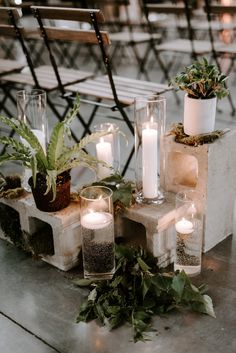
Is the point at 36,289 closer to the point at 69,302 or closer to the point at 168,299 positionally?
the point at 69,302

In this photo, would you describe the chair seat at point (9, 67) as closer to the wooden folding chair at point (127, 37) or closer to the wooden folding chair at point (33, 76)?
the wooden folding chair at point (33, 76)

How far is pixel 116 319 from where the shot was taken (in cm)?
202

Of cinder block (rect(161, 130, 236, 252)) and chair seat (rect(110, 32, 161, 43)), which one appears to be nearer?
cinder block (rect(161, 130, 236, 252))

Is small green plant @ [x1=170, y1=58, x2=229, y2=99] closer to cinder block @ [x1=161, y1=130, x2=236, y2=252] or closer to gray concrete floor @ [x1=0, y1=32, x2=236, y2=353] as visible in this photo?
cinder block @ [x1=161, y1=130, x2=236, y2=252]

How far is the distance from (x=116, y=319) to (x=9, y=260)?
702 mm

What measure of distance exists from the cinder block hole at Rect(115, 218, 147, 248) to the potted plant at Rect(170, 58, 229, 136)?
57 cm

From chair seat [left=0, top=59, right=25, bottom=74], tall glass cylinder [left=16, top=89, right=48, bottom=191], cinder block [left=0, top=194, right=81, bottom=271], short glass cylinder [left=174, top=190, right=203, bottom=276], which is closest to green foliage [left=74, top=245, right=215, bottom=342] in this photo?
short glass cylinder [left=174, top=190, right=203, bottom=276]

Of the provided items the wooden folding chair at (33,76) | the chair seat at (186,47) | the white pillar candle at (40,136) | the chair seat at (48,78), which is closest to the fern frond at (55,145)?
the white pillar candle at (40,136)

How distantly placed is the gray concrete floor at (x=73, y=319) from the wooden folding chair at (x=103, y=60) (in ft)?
3.42

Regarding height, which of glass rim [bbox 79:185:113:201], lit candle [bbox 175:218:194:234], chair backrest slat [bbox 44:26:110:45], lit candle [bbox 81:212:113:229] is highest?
chair backrest slat [bbox 44:26:110:45]

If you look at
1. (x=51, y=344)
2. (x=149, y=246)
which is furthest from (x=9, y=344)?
(x=149, y=246)

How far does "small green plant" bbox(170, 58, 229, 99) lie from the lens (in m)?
2.25

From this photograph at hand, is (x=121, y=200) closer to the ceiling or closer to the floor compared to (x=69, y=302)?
closer to the ceiling

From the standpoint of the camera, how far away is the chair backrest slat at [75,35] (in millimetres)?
2935
